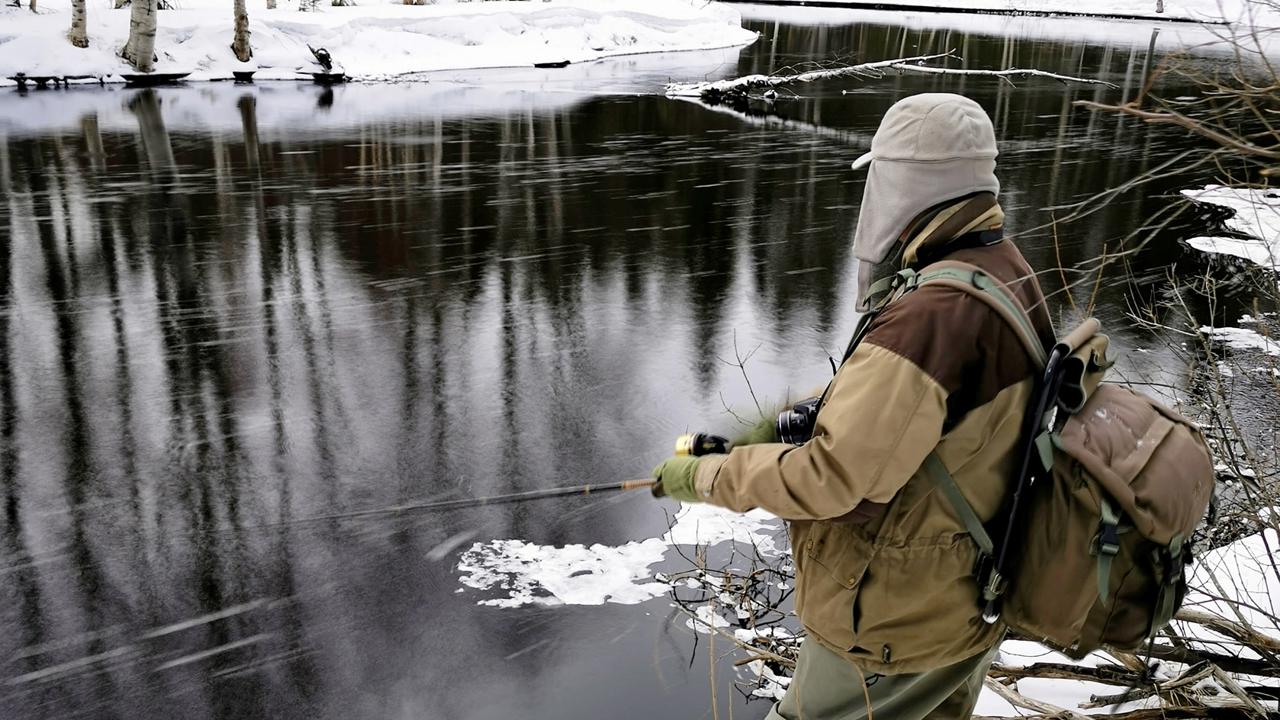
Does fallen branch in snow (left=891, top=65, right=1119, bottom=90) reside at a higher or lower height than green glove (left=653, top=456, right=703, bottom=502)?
lower

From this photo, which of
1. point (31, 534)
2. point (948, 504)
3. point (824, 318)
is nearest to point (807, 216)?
point (824, 318)

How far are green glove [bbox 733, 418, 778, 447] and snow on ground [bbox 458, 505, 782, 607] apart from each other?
2.58 metres

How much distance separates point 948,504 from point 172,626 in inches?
153

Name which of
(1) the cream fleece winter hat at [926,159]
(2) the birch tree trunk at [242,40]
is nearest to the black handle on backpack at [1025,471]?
(1) the cream fleece winter hat at [926,159]

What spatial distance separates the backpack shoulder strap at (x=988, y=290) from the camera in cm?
212

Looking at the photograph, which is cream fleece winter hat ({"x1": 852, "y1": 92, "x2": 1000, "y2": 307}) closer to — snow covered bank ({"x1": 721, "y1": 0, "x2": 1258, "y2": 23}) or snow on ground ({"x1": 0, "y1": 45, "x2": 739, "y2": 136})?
snow on ground ({"x1": 0, "y1": 45, "x2": 739, "y2": 136})

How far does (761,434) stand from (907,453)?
573 millimetres

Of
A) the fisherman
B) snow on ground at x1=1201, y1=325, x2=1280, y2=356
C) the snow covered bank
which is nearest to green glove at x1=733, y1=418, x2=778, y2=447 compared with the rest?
the fisherman

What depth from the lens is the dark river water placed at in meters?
4.73

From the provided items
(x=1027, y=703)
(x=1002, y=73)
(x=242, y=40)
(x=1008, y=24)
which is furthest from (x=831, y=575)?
(x=1008, y=24)

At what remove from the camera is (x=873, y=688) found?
2432mm

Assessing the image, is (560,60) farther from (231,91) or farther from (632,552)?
(632,552)

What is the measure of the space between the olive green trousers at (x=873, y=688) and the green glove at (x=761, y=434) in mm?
481

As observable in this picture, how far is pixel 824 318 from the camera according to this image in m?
9.45
